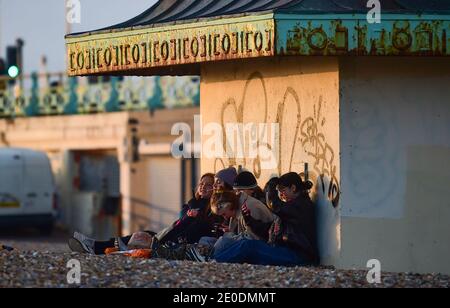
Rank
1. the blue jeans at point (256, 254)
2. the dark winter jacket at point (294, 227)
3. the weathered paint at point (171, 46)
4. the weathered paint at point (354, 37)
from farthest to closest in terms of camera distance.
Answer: the dark winter jacket at point (294, 227)
the weathered paint at point (171, 46)
the blue jeans at point (256, 254)
the weathered paint at point (354, 37)

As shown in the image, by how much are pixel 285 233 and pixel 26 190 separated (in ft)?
70.6

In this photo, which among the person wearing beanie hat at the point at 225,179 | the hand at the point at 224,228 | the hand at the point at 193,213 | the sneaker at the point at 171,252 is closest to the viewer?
the sneaker at the point at 171,252

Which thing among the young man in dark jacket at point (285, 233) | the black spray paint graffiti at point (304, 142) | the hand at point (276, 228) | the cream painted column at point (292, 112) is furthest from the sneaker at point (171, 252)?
the black spray paint graffiti at point (304, 142)

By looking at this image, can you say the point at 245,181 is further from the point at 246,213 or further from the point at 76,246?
the point at 76,246

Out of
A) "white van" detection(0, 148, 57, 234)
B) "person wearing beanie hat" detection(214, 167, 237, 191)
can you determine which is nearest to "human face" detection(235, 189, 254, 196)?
"person wearing beanie hat" detection(214, 167, 237, 191)

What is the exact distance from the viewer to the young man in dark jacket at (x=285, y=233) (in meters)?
14.9

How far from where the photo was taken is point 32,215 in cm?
3641

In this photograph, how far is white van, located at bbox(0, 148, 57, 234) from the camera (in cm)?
3559

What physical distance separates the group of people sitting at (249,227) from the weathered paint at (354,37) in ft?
4.83

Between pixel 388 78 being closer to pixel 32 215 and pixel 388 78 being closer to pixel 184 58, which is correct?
pixel 184 58

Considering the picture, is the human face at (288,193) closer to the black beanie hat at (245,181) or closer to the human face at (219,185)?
the black beanie hat at (245,181)

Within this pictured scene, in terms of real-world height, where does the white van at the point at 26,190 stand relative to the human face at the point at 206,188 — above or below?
below

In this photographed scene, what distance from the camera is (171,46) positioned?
53.4ft
